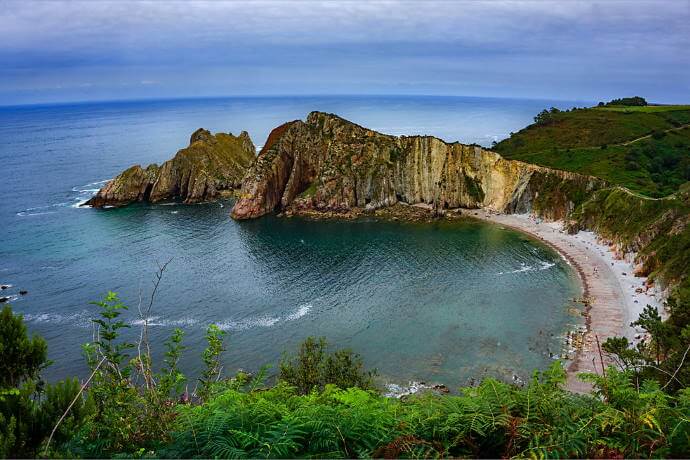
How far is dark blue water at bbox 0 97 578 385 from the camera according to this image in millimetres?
51094

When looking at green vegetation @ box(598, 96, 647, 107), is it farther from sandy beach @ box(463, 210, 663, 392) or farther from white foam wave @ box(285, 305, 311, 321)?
white foam wave @ box(285, 305, 311, 321)

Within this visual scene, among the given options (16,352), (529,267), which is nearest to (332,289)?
(529,267)

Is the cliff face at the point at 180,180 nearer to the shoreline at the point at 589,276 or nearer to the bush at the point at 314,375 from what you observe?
the shoreline at the point at 589,276

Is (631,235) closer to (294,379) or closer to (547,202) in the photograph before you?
(547,202)

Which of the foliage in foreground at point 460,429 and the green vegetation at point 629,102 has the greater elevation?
the green vegetation at point 629,102

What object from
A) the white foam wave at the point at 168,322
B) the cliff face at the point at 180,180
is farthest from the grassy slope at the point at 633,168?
the cliff face at the point at 180,180

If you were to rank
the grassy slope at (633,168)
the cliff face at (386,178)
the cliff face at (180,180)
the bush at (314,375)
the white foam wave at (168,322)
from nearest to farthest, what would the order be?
the bush at (314,375) < the white foam wave at (168,322) < the grassy slope at (633,168) < the cliff face at (386,178) < the cliff face at (180,180)

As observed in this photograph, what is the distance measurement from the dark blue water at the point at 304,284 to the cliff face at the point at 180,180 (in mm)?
9996

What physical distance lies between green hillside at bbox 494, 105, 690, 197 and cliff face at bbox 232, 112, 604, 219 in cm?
2037

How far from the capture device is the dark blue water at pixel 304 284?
5109 centimetres

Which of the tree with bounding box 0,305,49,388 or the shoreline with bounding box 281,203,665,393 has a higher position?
the tree with bounding box 0,305,49,388

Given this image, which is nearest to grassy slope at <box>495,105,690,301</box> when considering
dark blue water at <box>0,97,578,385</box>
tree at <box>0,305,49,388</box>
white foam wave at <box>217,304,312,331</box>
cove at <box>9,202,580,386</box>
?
cove at <box>9,202,580,386</box>

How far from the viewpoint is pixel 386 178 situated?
358ft

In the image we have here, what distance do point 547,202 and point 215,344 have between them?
96235 millimetres
